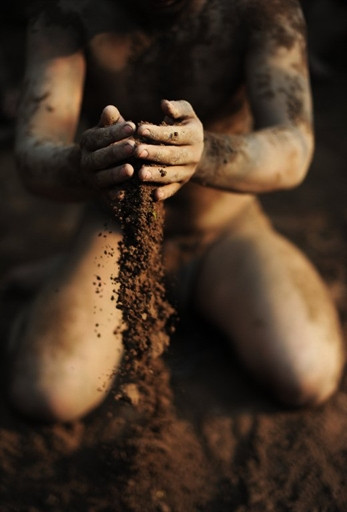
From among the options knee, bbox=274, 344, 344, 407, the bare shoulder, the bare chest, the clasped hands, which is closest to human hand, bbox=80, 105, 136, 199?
the clasped hands

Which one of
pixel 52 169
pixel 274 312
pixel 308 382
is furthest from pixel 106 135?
pixel 308 382

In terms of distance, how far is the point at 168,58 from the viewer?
1504 millimetres

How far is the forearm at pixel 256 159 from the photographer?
1.33m

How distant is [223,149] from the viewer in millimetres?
1333

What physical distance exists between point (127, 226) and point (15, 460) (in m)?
0.68

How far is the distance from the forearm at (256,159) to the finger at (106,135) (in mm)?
238

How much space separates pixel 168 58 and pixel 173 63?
0.02m

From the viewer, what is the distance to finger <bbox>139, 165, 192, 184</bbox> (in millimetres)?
1100

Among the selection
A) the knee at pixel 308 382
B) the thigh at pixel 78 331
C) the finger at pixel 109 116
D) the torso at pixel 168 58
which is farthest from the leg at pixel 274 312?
the finger at pixel 109 116

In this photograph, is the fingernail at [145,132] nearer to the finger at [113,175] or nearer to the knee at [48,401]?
the finger at [113,175]

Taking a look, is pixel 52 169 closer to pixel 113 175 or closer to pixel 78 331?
pixel 113 175

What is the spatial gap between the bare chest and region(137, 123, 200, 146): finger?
1.33 feet

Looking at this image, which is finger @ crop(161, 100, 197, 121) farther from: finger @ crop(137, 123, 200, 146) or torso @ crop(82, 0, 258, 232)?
torso @ crop(82, 0, 258, 232)

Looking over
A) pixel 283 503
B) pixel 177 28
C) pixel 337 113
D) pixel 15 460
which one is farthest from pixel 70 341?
pixel 337 113
